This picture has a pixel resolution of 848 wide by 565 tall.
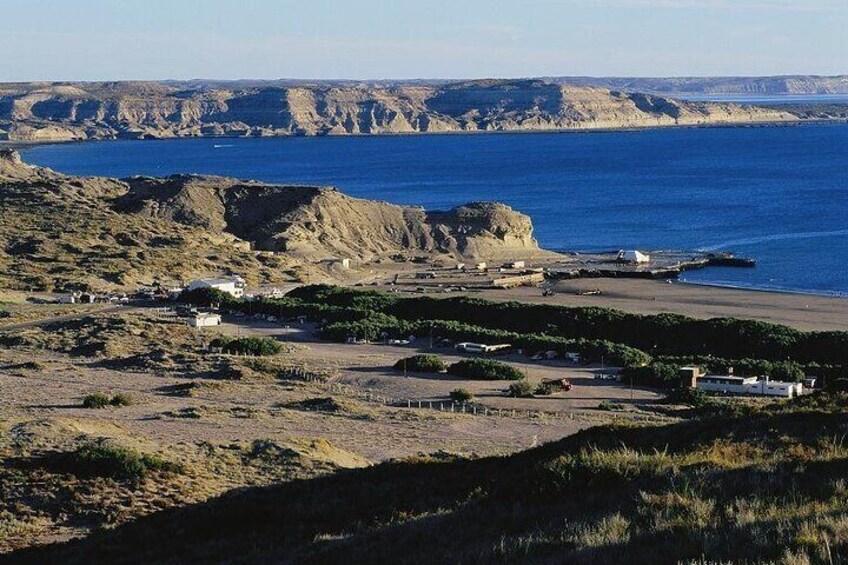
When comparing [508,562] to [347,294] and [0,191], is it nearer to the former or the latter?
[347,294]

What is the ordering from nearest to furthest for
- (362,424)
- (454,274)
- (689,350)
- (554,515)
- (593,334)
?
1. (554,515)
2. (362,424)
3. (689,350)
4. (593,334)
5. (454,274)

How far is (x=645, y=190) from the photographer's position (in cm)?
12781

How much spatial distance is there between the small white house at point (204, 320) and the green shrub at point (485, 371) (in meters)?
14.3

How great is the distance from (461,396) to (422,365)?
5238 millimetres

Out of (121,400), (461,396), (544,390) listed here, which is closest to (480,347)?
(544,390)

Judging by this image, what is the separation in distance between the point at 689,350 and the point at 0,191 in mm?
58700

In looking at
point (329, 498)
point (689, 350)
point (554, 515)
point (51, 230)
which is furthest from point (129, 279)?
point (554, 515)

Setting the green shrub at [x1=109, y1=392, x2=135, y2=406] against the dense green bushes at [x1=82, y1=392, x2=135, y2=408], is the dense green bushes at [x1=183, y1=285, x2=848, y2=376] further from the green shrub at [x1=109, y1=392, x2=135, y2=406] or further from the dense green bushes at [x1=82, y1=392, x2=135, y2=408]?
the dense green bushes at [x1=82, y1=392, x2=135, y2=408]

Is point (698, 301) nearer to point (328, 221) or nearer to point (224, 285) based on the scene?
point (224, 285)

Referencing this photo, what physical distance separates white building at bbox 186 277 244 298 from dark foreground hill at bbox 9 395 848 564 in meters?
39.8

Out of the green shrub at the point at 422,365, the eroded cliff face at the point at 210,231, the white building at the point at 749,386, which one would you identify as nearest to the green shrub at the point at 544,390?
the white building at the point at 749,386

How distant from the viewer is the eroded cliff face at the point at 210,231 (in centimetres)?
6881

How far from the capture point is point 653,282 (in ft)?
222

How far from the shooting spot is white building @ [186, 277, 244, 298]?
2324 inches
